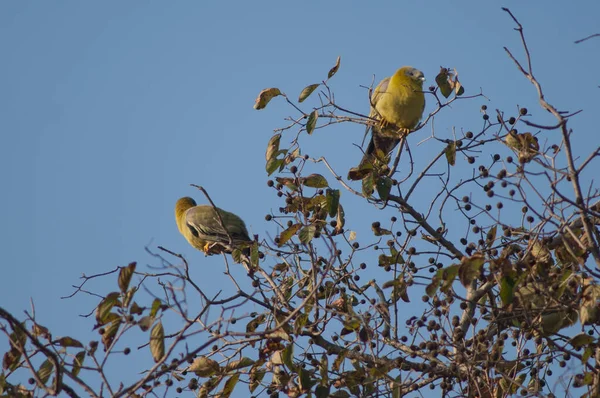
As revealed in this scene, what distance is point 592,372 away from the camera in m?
3.62

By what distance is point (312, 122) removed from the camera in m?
5.05

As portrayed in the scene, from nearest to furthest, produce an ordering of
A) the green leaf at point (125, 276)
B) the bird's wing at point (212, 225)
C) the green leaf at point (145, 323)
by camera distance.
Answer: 1. the green leaf at point (145, 323)
2. the green leaf at point (125, 276)
3. the bird's wing at point (212, 225)

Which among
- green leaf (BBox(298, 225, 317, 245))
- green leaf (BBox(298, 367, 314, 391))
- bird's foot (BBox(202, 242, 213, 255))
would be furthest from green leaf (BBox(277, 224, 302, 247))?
bird's foot (BBox(202, 242, 213, 255))

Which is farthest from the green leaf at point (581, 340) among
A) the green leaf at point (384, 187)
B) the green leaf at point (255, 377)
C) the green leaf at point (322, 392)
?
the green leaf at point (255, 377)

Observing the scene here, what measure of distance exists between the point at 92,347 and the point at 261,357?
1.14m

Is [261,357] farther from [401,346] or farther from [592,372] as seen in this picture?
[592,372]

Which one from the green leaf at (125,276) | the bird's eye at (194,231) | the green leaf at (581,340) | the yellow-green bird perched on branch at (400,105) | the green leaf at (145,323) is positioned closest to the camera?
the green leaf at (145,323)

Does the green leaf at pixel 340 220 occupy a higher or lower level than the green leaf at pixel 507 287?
higher

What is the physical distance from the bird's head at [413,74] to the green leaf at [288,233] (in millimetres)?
2877

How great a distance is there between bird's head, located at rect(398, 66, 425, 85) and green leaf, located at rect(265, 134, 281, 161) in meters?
2.48

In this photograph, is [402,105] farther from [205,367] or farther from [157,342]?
[157,342]

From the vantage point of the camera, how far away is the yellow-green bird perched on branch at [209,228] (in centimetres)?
752

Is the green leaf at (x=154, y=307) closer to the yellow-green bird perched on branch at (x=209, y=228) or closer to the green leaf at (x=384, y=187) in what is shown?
the green leaf at (x=384, y=187)

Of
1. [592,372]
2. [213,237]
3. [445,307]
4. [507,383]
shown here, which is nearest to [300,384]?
[445,307]
